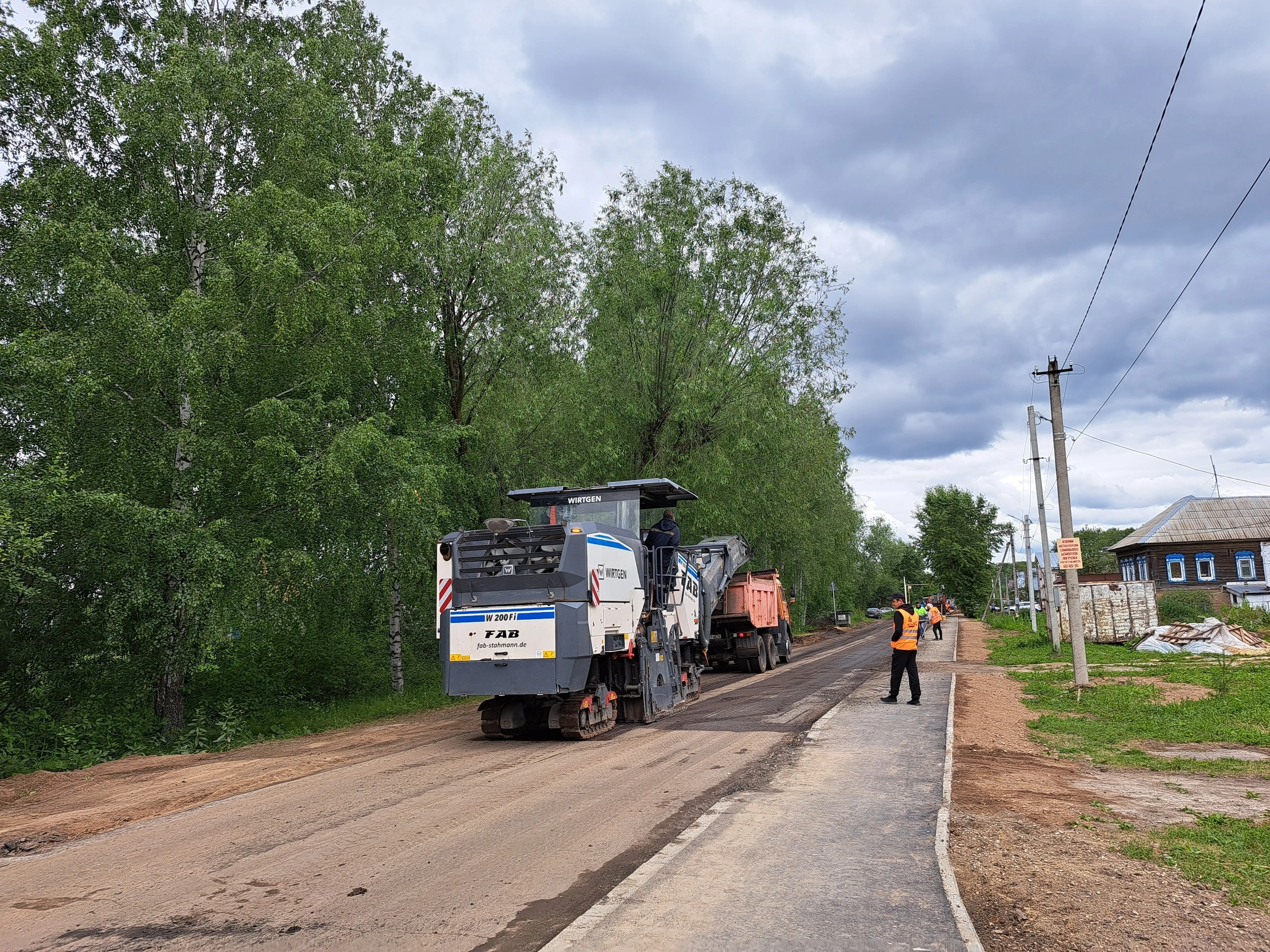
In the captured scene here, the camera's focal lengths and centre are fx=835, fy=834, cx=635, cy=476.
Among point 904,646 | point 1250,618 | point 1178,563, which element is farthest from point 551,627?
point 1178,563

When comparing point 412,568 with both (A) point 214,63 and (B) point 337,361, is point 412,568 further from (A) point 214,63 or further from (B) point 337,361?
(A) point 214,63

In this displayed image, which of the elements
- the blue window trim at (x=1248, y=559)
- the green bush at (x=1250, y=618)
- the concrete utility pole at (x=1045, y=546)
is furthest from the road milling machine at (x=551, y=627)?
the blue window trim at (x=1248, y=559)

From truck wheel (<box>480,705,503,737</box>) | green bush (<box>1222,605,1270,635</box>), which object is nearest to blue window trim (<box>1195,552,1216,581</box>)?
green bush (<box>1222,605,1270,635</box>)

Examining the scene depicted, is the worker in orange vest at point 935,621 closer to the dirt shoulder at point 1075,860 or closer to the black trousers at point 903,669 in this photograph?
the black trousers at point 903,669

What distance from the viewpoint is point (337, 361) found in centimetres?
1516

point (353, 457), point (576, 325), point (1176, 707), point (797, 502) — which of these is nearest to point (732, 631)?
point (797, 502)

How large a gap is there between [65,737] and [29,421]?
15.5 feet

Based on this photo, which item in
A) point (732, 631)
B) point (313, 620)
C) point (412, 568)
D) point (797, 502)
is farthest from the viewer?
point (797, 502)

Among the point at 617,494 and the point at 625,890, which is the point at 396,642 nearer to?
the point at 617,494

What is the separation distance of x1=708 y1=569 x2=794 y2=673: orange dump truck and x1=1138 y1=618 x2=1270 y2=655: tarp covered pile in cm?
1239

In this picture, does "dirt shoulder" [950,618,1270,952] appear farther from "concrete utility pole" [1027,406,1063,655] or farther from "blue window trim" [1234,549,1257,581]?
"blue window trim" [1234,549,1257,581]

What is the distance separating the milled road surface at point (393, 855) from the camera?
15.3 feet

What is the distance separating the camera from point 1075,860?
5699 millimetres

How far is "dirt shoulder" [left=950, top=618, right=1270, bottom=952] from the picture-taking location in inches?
176
